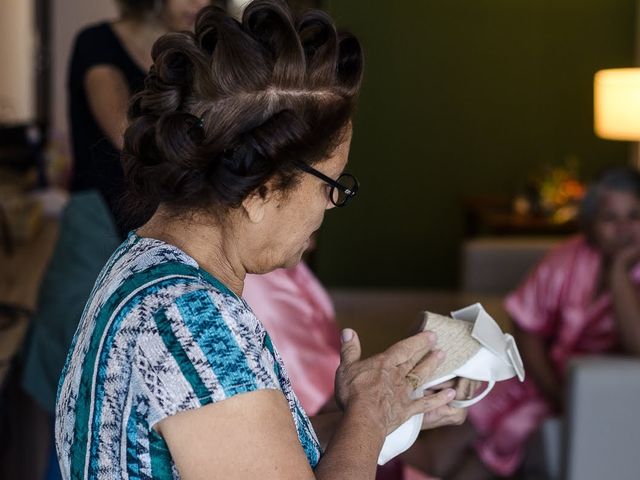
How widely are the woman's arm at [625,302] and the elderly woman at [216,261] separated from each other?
1.93 meters

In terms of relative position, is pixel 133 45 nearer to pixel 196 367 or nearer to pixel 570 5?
pixel 196 367

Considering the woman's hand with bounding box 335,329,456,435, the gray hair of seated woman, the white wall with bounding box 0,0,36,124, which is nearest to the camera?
the woman's hand with bounding box 335,329,456,435

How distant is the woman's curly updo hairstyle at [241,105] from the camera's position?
1.04 metres

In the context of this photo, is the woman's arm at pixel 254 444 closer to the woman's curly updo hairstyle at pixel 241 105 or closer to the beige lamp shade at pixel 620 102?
the woman's curly updo hairstyle at pixel 241 105

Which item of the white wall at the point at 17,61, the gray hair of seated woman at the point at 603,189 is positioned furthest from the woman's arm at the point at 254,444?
the white wall at the point at 17,61

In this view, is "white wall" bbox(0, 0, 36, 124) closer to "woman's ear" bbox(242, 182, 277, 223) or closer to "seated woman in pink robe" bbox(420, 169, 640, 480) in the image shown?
"seated woman in pink robe" bbox(420, 169, 640, 480)

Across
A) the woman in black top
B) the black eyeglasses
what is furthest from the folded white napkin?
Answer: the woman in black top

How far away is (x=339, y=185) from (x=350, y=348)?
0.79ft

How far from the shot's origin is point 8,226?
3.79m

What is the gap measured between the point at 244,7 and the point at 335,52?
113 millimetres

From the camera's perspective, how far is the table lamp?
4207mm

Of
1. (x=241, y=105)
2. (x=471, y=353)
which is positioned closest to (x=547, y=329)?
(x=471, y=353)

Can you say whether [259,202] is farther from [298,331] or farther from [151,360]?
[298,331]

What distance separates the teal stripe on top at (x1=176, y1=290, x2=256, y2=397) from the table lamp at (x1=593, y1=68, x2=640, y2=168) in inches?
139
